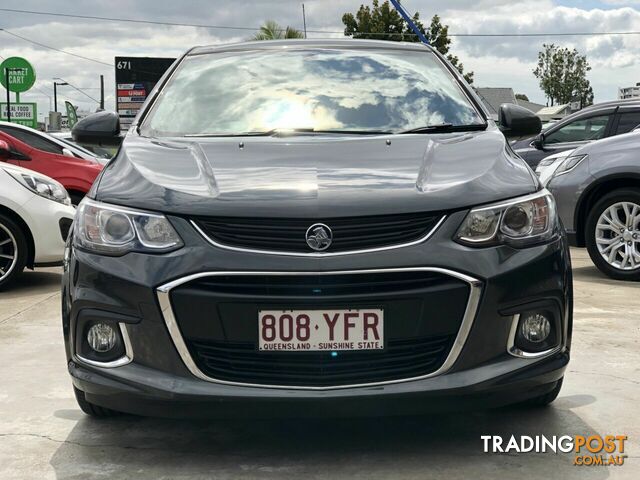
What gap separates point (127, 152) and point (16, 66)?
17.7 metres

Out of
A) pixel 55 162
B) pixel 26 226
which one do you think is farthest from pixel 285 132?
pixel 55 162

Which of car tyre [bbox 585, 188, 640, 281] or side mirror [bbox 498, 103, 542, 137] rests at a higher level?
side mirror [bbox 498, 103, 542, 137]

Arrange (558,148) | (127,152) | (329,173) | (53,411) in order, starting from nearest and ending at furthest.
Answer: (329,173), (127,152), (53,411), (558,148)

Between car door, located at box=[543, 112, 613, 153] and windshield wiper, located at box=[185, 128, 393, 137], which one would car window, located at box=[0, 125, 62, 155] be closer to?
car door, located at box=[543, 112, 613, 153]

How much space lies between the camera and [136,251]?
329 cm

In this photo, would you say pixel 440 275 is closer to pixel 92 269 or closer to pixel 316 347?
pixel 316 347

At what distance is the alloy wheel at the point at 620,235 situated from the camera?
26.4 ft

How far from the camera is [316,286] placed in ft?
10.3

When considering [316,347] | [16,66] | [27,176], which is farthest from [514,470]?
[16,66]

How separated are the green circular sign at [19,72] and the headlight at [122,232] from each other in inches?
700

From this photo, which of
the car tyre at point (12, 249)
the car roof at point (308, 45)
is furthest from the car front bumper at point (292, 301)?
the car tyre at point (12, 249)

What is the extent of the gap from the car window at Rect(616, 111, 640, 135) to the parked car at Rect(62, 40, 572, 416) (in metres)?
Result: 8.57

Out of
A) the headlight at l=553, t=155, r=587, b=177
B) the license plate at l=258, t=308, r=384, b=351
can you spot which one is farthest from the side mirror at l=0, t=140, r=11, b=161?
the license plate at l=258, t=308, r=384, b=351

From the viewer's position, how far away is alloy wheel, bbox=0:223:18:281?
25.7 feet
